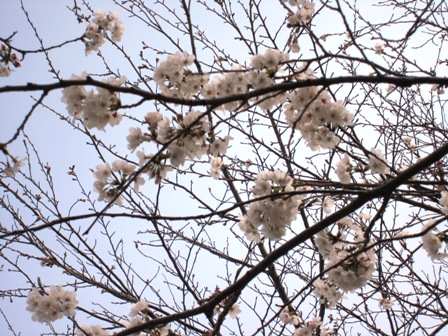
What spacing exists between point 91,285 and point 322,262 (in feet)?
8.03

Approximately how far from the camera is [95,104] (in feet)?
6.56

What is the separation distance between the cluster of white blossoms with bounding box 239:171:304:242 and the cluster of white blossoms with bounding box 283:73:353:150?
35 centimetres

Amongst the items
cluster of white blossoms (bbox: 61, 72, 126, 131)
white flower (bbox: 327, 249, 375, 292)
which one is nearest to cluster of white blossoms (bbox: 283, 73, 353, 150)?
white flower (bbox: 327, 249, 375, 292)

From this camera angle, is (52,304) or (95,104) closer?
(95,104)

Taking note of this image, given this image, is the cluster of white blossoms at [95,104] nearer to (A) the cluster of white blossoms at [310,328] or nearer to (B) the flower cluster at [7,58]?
(B) the flower cluster at [7,58]

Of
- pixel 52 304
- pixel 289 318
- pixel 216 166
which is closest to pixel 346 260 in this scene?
pixel 216 166

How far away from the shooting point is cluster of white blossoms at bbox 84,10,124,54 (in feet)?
11.6

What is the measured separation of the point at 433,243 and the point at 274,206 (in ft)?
3.76

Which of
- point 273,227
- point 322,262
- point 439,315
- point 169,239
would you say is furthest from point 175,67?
point 439,315

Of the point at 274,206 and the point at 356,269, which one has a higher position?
the point at 274,206

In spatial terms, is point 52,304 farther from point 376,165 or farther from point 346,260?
point 376,165

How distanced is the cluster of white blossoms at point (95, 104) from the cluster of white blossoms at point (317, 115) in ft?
3.38

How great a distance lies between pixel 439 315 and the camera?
3393 millimetres

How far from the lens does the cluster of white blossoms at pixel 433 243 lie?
2.42m
